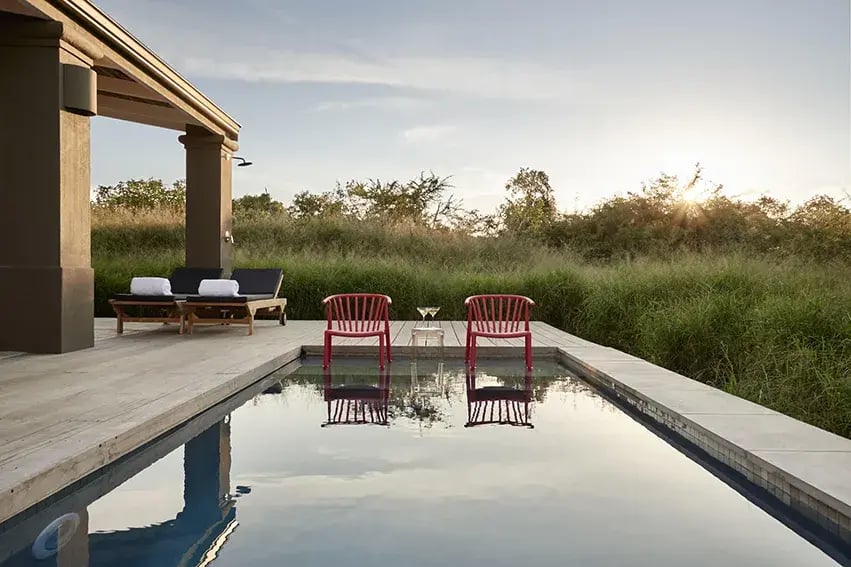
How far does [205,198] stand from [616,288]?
5689 millimetres

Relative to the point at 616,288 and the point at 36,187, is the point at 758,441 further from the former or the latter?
the point at 616,288

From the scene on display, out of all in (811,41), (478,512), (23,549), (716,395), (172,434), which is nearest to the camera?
(23,549)

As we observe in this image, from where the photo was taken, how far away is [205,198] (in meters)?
10.5

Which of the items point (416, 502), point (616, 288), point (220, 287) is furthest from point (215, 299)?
point (416, 502)

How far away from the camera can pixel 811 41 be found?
38.0 ft

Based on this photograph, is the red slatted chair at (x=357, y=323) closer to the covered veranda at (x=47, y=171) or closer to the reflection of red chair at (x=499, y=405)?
the reflection of red chair at (x=499, y=405)

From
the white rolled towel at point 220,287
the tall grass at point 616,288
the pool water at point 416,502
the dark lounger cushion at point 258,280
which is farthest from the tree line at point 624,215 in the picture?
the pool water at point 416,502

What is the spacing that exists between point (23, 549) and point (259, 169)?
551 inches

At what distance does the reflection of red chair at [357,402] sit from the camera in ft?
14.9

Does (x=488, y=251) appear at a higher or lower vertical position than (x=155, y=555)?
higher

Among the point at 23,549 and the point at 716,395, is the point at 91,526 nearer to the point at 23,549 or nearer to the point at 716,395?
the point at 23,549

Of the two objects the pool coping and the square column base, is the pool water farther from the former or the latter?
the square column base

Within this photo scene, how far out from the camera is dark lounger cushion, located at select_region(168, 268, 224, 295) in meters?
9.69

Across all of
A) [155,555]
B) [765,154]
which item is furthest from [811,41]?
[155,555]
